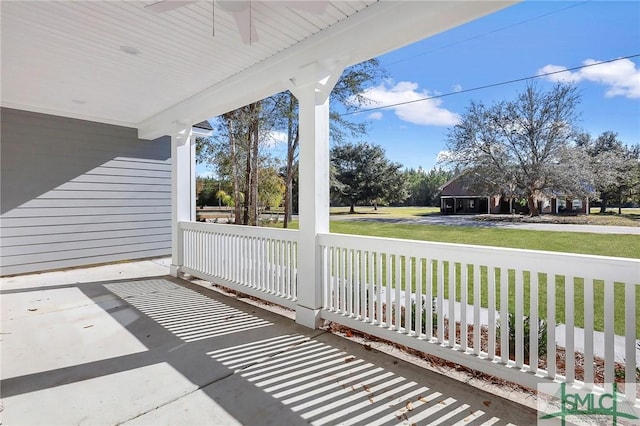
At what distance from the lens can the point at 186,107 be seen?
479 cm

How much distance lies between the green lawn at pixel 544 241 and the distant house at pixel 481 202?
0.82 feet

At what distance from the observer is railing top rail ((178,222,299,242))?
11.6ft

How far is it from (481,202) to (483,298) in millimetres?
988

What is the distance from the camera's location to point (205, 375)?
7.55ft

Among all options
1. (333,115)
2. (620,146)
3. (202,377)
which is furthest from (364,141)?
(202,377)

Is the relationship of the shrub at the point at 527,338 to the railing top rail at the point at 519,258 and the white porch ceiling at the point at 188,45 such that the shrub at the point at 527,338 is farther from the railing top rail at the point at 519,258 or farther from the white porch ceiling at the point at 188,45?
the white porch ceiling at the point at 188,45

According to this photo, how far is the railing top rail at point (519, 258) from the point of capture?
173 centimetres

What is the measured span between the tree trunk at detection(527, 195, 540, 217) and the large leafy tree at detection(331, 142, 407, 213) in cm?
146

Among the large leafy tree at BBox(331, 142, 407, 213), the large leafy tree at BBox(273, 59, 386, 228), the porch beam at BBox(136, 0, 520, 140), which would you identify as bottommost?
the large leafy tree at BBox(331, 142, 407, 213)

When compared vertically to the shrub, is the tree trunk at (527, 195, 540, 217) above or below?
above

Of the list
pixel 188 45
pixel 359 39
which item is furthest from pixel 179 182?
pixel 359 39

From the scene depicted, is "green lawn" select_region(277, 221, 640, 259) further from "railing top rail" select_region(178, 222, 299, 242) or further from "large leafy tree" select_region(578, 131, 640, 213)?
"railing top rail" select_region(178, 222, 299, 242)

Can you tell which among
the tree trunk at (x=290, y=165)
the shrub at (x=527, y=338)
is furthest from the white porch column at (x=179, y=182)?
the shrub at (x=527, y=338)

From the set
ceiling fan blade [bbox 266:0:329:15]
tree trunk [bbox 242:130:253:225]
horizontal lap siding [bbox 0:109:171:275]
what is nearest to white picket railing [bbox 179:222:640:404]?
ceiling fan blade [bbox 266:0:329:15]
